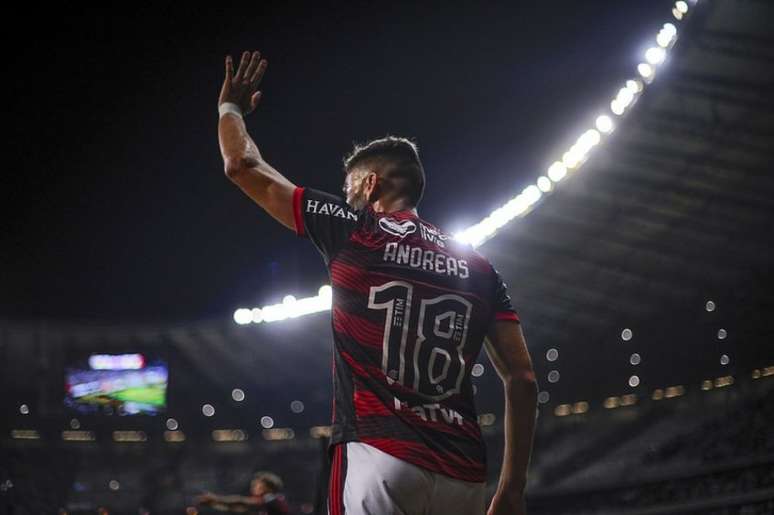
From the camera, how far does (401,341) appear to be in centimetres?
244

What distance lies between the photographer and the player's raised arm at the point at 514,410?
2.58m

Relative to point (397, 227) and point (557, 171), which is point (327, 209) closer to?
point (397, 227)

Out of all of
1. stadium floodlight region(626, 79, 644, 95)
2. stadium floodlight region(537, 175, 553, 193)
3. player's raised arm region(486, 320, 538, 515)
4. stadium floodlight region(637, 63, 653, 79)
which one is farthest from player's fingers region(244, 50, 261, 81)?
stadium floodlight region(537, 175, 553, 193)

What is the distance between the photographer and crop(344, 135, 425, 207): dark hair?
2.73m

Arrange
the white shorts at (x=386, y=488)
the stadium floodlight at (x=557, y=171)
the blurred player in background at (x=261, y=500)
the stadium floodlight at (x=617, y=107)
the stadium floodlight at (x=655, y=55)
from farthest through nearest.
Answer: the stadium floodlight at (x=557, y=171) < the stadium floodlight at (x=617, y=107) < the stadium floodlight at (x=655, y=55) < the blurred player in background at (x=261, y=500) < the white shorts at (x=386, y=488)

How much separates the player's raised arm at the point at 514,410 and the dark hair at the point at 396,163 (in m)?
0.48

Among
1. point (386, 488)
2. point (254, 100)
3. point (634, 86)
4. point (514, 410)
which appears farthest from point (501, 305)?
point (634, 86)

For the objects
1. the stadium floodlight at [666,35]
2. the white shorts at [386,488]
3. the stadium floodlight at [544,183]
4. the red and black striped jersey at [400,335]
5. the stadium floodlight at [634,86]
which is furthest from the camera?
the stadium floodlight at [544,183]

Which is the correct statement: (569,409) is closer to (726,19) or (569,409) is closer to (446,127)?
(446,127)

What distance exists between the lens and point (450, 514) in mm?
2336

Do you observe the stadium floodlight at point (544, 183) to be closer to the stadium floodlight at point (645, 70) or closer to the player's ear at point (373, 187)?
the stadium floodlight at point (645, 70)

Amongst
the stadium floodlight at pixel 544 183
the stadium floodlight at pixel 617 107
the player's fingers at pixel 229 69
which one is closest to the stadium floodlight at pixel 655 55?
the stadium floodlight at pixel 617 107

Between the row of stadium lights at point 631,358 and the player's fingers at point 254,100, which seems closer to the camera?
the player's fingers at point 254,100

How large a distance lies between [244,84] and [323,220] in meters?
0.73
